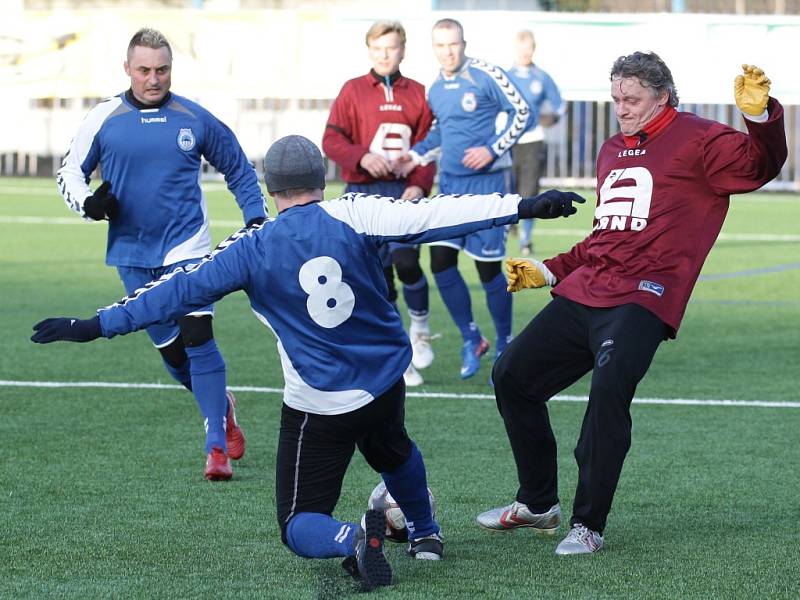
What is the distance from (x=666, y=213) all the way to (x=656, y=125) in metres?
0.35

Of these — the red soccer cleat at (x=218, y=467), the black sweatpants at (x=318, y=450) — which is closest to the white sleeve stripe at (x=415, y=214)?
the black sweatpants at (x=318, y=450)

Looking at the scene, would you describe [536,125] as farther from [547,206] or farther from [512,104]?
[547,206]

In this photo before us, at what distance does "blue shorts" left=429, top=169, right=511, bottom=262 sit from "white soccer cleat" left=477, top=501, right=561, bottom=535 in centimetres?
411

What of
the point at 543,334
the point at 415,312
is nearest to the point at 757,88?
the point at 543,334

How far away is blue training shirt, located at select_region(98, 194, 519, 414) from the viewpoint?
4953 millimetres

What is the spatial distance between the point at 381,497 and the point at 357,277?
1034 millimetres

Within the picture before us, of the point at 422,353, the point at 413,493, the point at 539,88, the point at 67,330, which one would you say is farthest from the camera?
the point at 539,88

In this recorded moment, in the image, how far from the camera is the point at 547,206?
16.3ft

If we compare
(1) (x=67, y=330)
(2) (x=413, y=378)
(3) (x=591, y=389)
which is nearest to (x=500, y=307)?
(2) (x=413, y=378)

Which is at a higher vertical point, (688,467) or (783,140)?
(783,140)

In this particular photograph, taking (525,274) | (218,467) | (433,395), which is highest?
(525,274)

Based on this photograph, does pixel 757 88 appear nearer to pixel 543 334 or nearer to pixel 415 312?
pixel 543 334

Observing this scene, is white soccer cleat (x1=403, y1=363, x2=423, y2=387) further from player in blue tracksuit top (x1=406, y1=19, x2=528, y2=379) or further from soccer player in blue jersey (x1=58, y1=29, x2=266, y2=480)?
soccer player in blue jersey (x1=58, y1=29, x2=266, y2=480)

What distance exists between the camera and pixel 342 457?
206 inches
